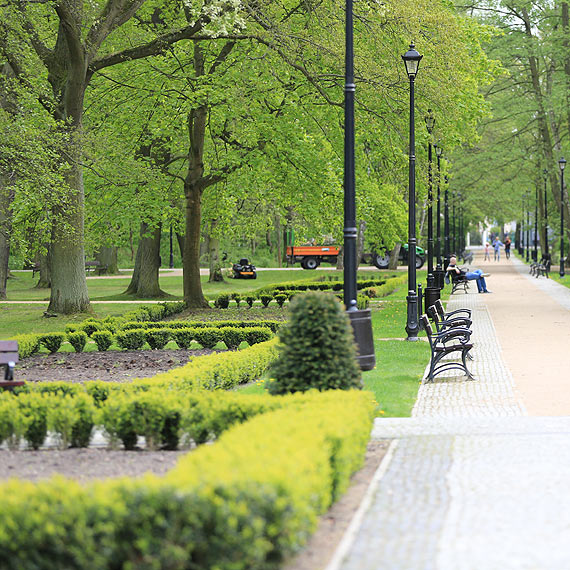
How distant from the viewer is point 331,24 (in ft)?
74.3

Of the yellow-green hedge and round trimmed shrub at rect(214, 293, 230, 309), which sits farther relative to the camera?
round trimmed shrub at rect(214, 293, 230, 309)

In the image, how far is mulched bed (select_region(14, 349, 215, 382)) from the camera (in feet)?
46.1

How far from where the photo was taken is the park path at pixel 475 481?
577 cm

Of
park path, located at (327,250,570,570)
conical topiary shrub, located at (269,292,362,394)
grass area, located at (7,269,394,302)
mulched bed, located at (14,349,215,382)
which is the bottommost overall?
grass area, located at (7,269,394,302)

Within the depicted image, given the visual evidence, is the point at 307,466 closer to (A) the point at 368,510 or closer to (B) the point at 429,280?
(A) the point at 368,510

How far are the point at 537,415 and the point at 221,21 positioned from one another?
1140cm

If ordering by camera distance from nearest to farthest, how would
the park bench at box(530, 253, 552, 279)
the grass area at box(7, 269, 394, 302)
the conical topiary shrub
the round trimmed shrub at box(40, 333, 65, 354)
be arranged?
the conical topiary shrub
the round trimmed shrub at box(40, 333, 65, 354)
the grass area at box(7, 269, 394, 302)
the park bench at box(530, 253, 552, 279)

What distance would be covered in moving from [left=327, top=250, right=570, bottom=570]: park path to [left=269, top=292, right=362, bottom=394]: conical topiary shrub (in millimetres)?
938

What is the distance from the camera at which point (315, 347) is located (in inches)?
363

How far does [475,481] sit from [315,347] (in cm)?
223

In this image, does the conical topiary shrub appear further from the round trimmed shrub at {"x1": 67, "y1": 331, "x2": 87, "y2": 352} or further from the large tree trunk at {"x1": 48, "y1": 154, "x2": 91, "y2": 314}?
the large tree trunk at {"x1": 48, "y1": 154, "x2": 91, "y2": 314}

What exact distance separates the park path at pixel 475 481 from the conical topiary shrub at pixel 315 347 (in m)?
→ 0.94

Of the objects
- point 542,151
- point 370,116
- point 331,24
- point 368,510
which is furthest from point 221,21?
point 542,151

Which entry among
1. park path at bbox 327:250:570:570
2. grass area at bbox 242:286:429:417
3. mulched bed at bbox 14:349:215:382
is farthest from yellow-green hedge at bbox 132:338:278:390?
park path at bbox 327:250:570:570
